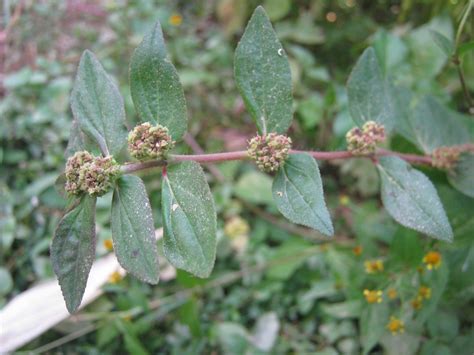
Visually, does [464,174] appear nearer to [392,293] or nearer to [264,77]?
[392,293]

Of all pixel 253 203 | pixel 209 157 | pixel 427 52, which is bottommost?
pixel 253 203

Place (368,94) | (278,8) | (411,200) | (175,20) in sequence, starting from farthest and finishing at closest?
(175,20) < (278,8) < (368,94) < (411,200)

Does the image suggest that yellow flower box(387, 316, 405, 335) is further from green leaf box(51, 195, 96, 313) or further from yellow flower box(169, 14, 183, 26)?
yellow flower box(169, 14, 183, 26)

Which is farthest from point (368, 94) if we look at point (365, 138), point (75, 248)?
point (75, 248)

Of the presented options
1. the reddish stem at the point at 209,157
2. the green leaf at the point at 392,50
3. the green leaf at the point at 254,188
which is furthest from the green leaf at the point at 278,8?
the reddish stem at the point at 209,157

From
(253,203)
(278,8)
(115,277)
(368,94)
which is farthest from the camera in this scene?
(278,8)

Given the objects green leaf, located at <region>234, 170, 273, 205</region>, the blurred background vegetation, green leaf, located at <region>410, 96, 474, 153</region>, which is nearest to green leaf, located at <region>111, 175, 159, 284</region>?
the blurred background vegetation

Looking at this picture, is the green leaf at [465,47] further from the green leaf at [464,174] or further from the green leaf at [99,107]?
the green leaf at [99,107]
